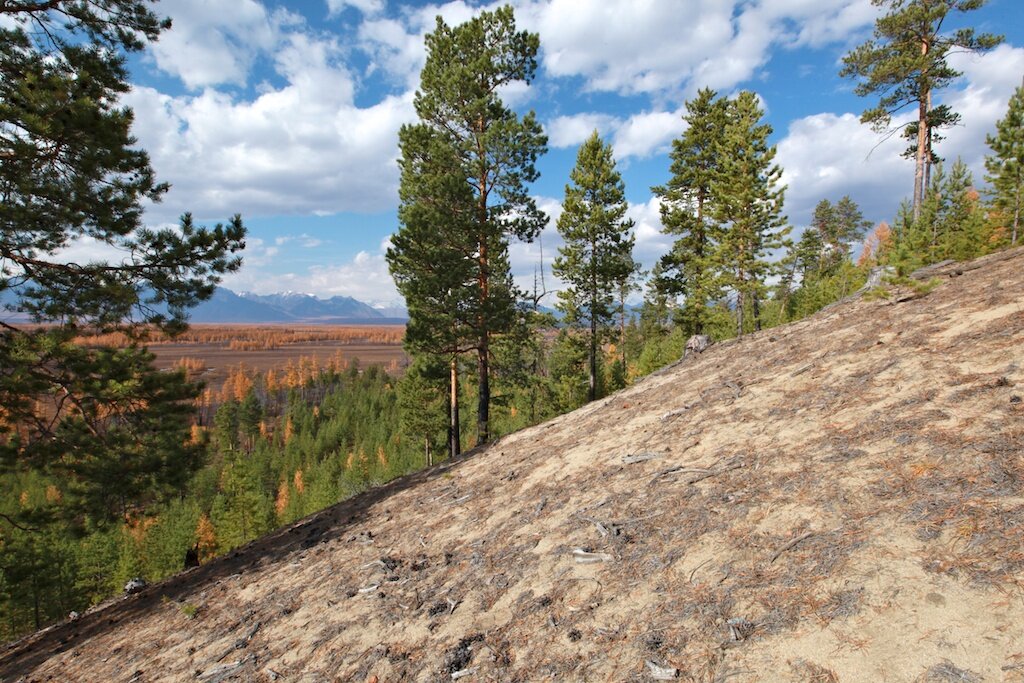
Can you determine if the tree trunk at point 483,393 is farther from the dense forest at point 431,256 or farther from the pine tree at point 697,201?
the pine tree at point 697,201

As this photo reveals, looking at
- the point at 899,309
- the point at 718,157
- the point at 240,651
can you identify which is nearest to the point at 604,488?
the point at 240,651

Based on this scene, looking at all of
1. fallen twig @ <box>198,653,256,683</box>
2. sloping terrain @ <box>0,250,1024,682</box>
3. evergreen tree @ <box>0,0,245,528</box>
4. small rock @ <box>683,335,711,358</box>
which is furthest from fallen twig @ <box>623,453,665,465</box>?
small rock @ <box>683,335,711,358</box>

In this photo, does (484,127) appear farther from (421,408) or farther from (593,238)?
(421,408)

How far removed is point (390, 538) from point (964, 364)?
26.9 ft

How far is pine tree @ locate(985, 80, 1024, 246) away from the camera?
18578mm

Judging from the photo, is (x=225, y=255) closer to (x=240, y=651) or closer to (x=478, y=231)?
(x=240, y=651)

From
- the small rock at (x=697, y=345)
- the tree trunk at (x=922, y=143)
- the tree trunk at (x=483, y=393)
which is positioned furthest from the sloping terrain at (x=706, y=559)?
the tree trunk at (x=922, y=143)

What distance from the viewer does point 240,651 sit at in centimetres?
504

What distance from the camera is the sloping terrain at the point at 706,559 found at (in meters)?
3.06

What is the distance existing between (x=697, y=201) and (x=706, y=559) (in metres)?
22.5

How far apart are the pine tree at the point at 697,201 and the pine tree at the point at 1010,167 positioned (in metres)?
11.0

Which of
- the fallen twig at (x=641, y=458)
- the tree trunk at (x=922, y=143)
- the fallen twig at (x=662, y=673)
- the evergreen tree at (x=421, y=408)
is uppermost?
the tree trunk at (x=922, y=143)

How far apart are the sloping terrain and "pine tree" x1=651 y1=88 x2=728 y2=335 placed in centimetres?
1454

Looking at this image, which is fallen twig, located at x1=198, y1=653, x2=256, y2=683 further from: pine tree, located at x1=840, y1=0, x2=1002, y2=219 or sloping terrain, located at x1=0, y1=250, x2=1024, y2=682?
pine tree, located at x1=840, y1=0, x2=1002, y2=219
